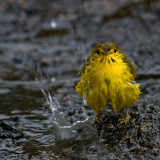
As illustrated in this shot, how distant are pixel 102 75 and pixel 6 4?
878 centimetres

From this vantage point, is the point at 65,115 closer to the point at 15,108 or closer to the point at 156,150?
the point at 15,108

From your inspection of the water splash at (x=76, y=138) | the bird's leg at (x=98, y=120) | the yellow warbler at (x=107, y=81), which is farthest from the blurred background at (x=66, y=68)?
the yellow warbler at (x=107, y=81)

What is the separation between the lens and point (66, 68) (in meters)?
8.41

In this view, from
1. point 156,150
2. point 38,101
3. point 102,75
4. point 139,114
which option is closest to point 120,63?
point 102,75

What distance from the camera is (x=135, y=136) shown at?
4.24 metres

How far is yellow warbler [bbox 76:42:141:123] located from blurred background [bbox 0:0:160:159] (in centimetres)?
44

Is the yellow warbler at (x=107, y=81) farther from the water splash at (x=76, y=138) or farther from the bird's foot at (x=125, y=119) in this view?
the water splash at (x=76, y=138)

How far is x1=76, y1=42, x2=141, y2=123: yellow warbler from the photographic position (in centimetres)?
434

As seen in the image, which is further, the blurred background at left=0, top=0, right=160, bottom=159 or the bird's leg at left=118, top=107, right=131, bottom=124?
the bird's leg at left=118, top=107, right=131, bottom=124

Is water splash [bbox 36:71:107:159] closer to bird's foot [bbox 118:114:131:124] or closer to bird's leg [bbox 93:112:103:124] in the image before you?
bird's leg [bbox 93:112:103:124]

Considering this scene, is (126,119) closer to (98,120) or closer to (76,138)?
→ (98,120)

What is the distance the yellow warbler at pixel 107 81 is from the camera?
14.2ft

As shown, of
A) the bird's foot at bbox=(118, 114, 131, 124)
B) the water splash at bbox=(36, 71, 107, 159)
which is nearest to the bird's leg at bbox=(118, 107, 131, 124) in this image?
the bird's foot at bbox=(118, 114, 131, 124)

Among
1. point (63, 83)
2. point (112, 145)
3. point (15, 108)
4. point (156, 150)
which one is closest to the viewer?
point (156, 150)
